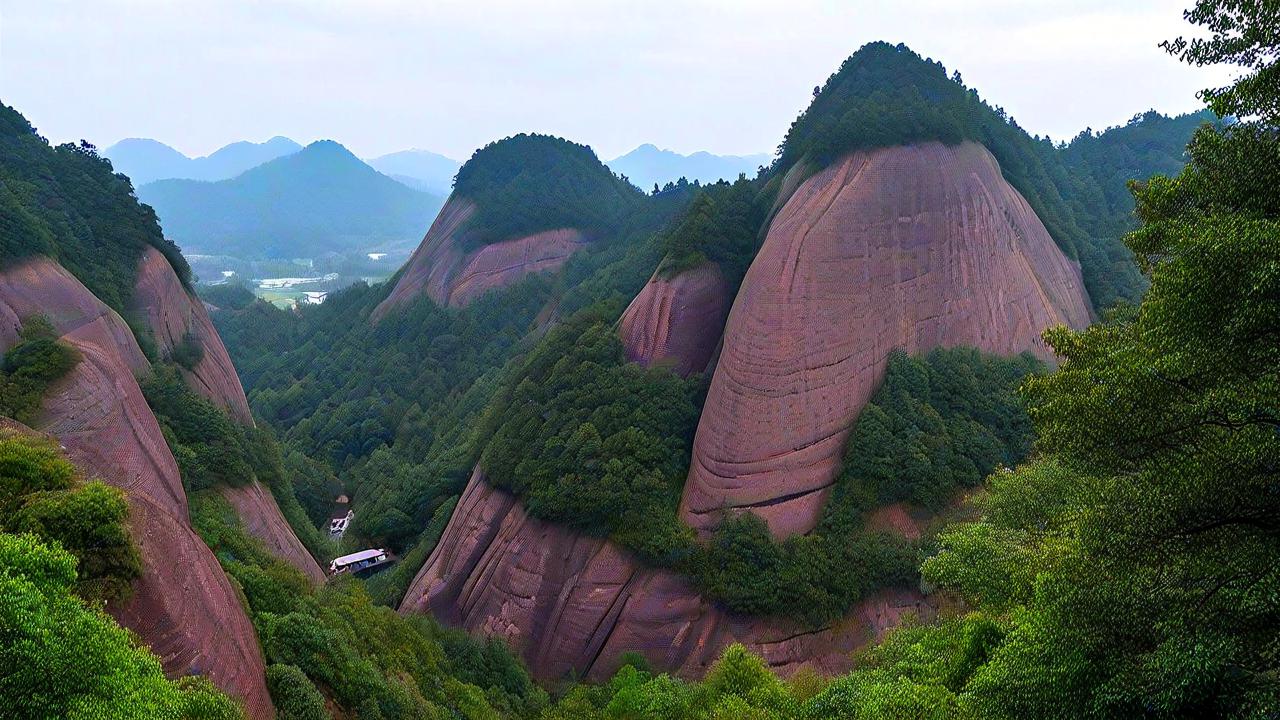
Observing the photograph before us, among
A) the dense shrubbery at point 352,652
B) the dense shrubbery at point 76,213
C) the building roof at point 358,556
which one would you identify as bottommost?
the building roof at point 358,556

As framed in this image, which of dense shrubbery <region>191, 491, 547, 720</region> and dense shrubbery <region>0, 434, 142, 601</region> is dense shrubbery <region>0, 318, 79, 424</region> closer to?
dense shrubbery <region>191, 491, 547, 720</region>

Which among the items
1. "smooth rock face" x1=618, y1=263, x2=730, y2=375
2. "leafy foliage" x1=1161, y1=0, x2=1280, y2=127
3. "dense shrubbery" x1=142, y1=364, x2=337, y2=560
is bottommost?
"dense shrubbery" x1=142, y1=364, x2=337, y2=560

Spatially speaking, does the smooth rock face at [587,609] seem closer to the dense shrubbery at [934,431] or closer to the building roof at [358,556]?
the dense shrubbery at [934,431]

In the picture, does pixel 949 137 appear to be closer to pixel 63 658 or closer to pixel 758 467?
pixel 758 467

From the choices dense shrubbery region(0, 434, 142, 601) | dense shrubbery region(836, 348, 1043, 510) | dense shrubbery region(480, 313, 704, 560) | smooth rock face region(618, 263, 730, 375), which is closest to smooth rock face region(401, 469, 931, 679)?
dense shrubbery region(480, 313, 704, 560)

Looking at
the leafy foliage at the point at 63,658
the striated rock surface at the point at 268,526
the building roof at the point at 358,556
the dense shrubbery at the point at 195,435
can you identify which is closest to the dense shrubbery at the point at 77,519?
the leafy foliage at the point at 63,658

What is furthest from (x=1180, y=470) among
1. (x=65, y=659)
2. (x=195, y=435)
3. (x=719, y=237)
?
(x=719, y=237)
